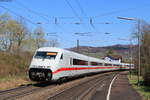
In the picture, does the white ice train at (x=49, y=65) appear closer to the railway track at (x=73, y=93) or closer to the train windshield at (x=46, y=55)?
the train windshield at (x=46, y=55)

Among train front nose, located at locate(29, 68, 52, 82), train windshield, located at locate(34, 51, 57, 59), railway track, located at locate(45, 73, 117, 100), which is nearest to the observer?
railway track, located at locate(45, 73, 117, 100)

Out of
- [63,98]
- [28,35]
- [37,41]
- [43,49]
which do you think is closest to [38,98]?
[63,98]

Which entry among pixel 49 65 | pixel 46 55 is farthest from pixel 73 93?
pixel 46 55

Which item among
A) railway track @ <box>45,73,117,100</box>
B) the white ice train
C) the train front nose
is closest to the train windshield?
the white ice train

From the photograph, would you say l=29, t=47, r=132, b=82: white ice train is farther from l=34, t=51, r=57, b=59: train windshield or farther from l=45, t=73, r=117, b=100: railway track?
l=45, t=73, r=117, b=100: railway track

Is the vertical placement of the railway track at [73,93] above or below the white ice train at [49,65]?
below

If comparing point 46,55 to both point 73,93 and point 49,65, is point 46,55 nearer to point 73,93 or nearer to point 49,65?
point 49,65

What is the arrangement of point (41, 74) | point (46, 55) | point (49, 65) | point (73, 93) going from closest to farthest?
1. point (73, 93)
2. point (41, 74)
3. point (49, 65)
4. point (46, 55)

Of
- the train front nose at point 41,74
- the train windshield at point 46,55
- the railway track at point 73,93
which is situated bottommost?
the railway track at point 73,93

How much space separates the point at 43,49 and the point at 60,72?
257 cm

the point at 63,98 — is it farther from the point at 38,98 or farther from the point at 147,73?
A: the point at 147,73

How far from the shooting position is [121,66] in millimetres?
84188

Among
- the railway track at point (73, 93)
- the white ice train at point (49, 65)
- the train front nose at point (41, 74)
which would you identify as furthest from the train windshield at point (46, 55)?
the railway track at point (73, 93)

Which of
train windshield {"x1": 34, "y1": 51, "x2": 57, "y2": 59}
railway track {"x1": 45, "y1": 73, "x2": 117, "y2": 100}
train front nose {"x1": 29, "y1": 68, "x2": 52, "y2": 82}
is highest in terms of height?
train windshield {"x1": 34, "y1": 51, "x2": 57, "y2": 59}
